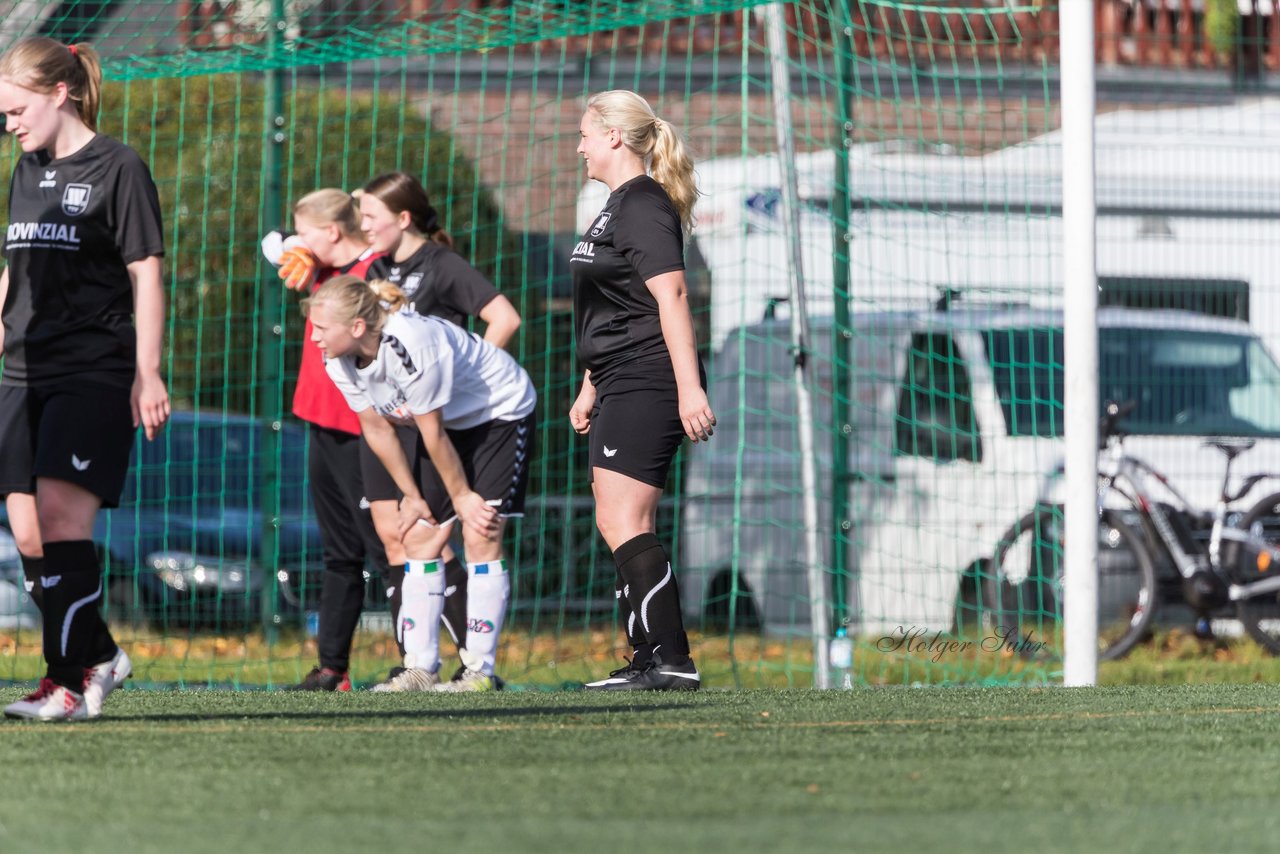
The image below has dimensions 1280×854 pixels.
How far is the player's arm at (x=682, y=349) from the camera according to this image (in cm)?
504

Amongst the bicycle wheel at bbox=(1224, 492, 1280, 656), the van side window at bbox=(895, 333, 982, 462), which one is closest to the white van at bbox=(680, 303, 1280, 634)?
the van side window at bbox=(895, 333, 982, 462)

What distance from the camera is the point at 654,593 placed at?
5375 millimetres

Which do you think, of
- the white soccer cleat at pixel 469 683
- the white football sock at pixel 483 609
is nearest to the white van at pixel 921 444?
the white football sock at pixel 483 609

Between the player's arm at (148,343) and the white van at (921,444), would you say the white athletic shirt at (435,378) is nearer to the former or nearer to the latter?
the player's arm at (148,343)

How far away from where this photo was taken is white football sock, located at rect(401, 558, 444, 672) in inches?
237

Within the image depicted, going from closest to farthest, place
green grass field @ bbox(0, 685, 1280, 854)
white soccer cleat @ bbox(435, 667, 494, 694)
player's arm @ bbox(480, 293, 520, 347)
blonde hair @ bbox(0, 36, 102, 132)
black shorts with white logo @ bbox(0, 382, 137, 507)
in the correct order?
green grass field @ bbox(0, 685, 1280, 854) → black shorts with white logo @ bbox(0, 382, 137, 507) → blonde hair @ bbox(0, 36, 102, 132) → white soccer cleat @ bbox(435, 667, 494, 694) → player's arm @ bbox(480, 293, 520, 347)

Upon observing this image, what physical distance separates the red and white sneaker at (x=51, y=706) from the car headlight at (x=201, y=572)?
414cm

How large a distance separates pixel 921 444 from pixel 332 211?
3.29 m

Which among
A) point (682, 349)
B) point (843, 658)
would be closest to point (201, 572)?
point (843, 658)

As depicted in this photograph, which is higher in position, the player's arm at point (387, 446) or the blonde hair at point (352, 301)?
the blonde hair at point (352, 301)

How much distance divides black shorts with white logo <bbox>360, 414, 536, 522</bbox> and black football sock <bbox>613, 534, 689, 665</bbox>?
2.32 feet

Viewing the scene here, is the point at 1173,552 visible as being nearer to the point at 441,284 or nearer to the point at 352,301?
the point at 441,284

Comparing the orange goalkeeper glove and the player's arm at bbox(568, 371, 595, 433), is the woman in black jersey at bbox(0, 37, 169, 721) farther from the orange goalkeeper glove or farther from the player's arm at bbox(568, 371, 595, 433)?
the orange goalkeeper glove

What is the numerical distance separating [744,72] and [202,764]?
4.59 meters
